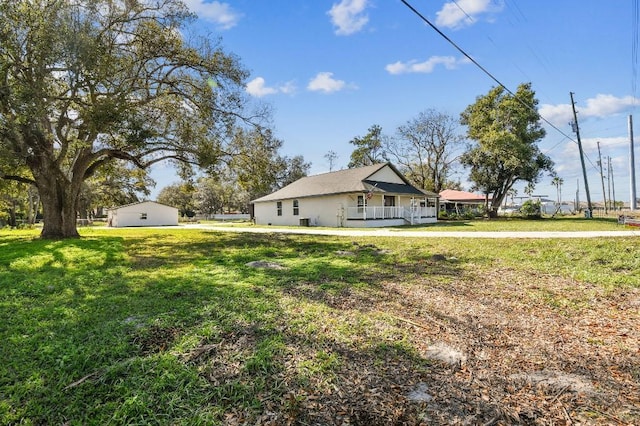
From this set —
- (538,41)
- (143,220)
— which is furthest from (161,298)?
(143,220)

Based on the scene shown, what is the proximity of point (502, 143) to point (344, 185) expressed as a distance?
1447 centimetres

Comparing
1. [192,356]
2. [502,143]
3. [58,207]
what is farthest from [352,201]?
[192,356]

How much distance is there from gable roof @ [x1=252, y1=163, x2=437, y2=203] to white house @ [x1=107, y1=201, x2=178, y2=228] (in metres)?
12.4

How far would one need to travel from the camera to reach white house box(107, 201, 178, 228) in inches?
1287

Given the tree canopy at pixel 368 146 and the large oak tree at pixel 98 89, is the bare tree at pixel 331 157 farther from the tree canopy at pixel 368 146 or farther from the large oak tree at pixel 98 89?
the large oak tree at pixel 98 89

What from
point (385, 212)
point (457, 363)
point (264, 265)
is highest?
point (385, 212)

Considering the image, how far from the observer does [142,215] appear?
33.6 m

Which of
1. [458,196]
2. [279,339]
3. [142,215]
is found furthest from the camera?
[458,196]

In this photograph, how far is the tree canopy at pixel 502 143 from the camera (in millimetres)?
28266

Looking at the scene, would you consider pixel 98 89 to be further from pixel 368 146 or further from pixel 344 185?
pixel 368 146

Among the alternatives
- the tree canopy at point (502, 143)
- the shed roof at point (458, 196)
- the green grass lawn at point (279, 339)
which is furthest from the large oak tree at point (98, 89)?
the shed roof at point (458, 196)

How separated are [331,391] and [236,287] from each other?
305 centimetres

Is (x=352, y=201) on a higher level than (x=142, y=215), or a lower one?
higher

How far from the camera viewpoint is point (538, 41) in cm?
1086
